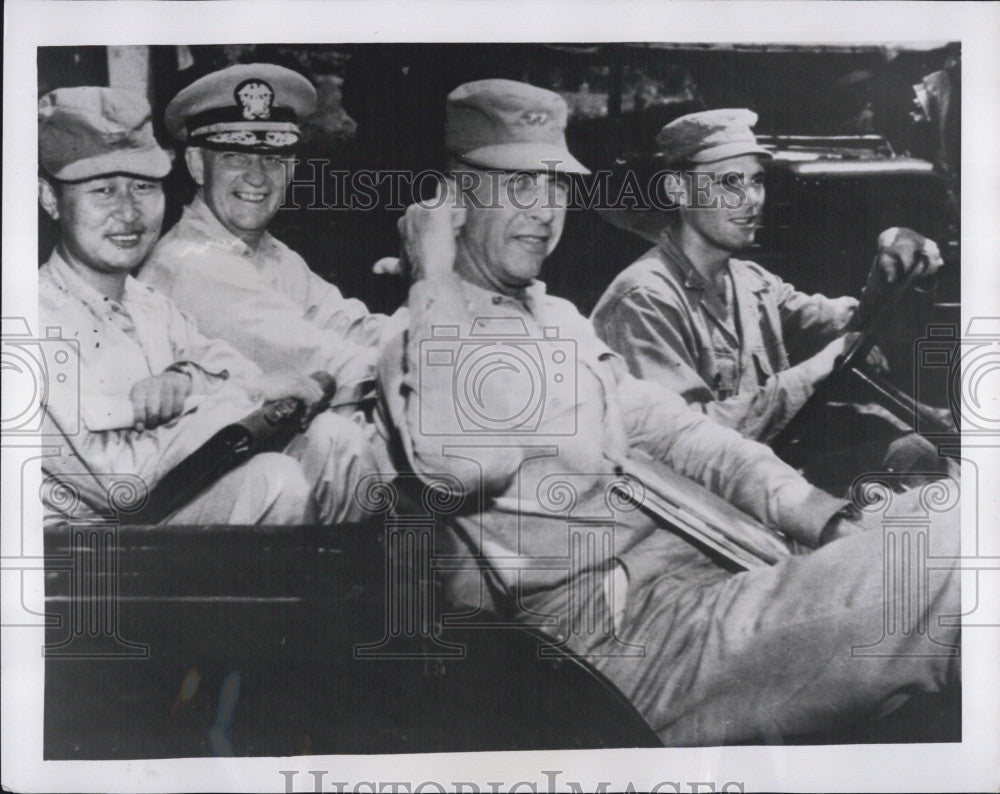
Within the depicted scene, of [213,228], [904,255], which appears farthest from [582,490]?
[213,228]

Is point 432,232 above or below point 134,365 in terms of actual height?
above

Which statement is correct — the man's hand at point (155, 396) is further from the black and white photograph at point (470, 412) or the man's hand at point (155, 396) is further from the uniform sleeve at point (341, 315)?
the uniform sleeve at point (341, 315)

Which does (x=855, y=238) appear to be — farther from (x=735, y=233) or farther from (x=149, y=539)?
(x=149, y=539)

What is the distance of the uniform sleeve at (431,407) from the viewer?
2713mm

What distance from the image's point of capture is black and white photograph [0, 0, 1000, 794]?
2.71m

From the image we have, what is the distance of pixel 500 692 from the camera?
273cm

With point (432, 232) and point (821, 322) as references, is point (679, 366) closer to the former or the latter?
point (821, 322)

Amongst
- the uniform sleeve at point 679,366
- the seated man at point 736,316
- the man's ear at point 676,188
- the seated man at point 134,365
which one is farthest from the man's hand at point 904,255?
the seated man at point 134,365

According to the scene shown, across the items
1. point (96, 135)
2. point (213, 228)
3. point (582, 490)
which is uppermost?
point (96, 135)

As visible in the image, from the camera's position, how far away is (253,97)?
8.87ft

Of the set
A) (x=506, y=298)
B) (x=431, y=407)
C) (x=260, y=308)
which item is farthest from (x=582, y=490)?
(x=260, y=308)

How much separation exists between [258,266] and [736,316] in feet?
4.52

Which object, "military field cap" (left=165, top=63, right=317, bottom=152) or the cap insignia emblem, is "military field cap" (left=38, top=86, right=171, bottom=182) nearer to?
"military field cap" (left=165, top=63, right=317, bottom=152)

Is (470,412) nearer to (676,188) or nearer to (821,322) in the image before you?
(676,188)
